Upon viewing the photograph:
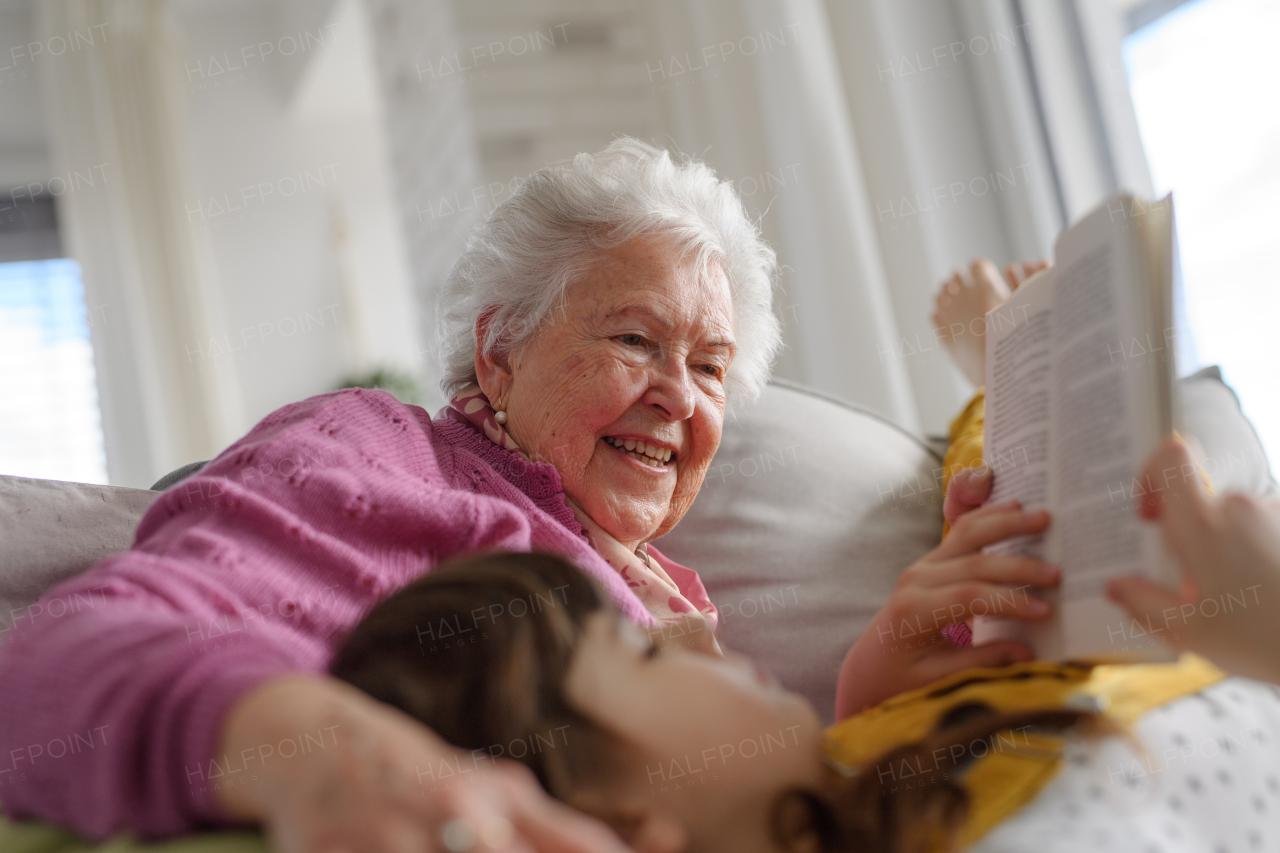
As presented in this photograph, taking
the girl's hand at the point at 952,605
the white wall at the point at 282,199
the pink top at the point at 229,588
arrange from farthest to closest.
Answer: the white wall at the point at 282,199, the girl's hand at the point at 952,605, the pink top at the point at 229,588

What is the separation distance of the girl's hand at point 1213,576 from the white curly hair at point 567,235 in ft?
2.30

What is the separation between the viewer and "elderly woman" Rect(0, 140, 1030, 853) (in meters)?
0.50

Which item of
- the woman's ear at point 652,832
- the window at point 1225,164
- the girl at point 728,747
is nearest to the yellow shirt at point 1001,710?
the girl at point 728,747

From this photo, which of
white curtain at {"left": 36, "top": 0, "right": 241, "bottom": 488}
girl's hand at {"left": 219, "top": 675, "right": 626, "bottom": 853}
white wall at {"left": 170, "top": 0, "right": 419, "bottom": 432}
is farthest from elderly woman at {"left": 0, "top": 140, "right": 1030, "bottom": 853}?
white wall at {"left": 170, "top": 0, "right": 419, "bottom": 432}

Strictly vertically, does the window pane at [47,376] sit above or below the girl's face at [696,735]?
above

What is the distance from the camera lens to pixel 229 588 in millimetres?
747

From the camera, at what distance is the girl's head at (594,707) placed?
60 cm

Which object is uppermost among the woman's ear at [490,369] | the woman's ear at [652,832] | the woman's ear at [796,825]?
the woman's ear at [490,369]

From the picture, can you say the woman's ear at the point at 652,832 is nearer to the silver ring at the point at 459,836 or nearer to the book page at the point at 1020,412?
the silver ring at the point at 459,836

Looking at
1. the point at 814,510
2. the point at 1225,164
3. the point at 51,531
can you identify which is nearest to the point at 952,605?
the point at 814,510

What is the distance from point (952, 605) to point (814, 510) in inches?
24.4

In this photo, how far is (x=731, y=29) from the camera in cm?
240

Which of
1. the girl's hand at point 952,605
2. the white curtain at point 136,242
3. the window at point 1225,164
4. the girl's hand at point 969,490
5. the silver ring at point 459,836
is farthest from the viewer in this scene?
the white curtain at point 136,242

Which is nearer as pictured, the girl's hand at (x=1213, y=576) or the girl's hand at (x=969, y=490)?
the girl's hand at (x=1213, y=576)
